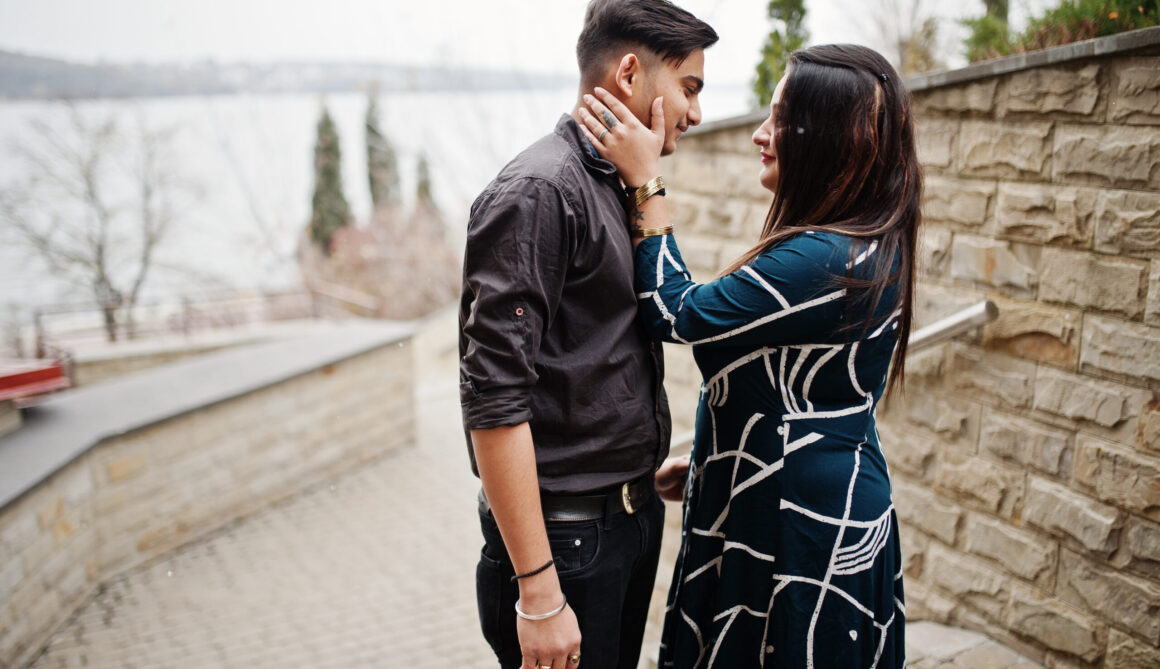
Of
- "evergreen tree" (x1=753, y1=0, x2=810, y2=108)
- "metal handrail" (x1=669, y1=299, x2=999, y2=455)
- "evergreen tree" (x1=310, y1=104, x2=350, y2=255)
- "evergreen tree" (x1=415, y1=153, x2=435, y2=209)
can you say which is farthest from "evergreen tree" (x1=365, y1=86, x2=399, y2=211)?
"metal handrail" (x1=669, y1=299, x2=999, y2=455)

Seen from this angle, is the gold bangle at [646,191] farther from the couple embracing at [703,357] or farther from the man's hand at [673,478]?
the man's hand at [673,478]

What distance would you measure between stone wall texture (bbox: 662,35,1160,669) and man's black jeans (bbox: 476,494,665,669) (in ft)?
4.75

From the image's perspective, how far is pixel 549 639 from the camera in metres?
1.47

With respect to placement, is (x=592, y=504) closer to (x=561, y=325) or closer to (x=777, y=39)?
(x=561, y=325)

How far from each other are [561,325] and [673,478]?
0.71m

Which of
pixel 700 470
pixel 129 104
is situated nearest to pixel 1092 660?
pixel 700 470

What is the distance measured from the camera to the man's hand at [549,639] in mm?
1470

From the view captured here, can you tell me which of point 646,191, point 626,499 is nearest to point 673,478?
point 626,499

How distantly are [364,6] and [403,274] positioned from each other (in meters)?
6.87

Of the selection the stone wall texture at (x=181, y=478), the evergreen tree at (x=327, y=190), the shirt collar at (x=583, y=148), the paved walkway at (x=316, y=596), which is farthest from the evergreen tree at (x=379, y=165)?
the shirt collar at (x=583, y=148)

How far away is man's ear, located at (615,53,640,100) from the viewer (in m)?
1.59

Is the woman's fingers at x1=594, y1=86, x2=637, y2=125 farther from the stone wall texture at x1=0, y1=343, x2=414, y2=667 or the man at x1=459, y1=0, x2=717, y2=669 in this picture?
the stone wall texture at x1=0, y1=343, x2=414, y2=667

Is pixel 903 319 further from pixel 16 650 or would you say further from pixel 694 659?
pixel 16 650

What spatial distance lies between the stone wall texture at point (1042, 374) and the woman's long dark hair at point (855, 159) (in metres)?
0.97
